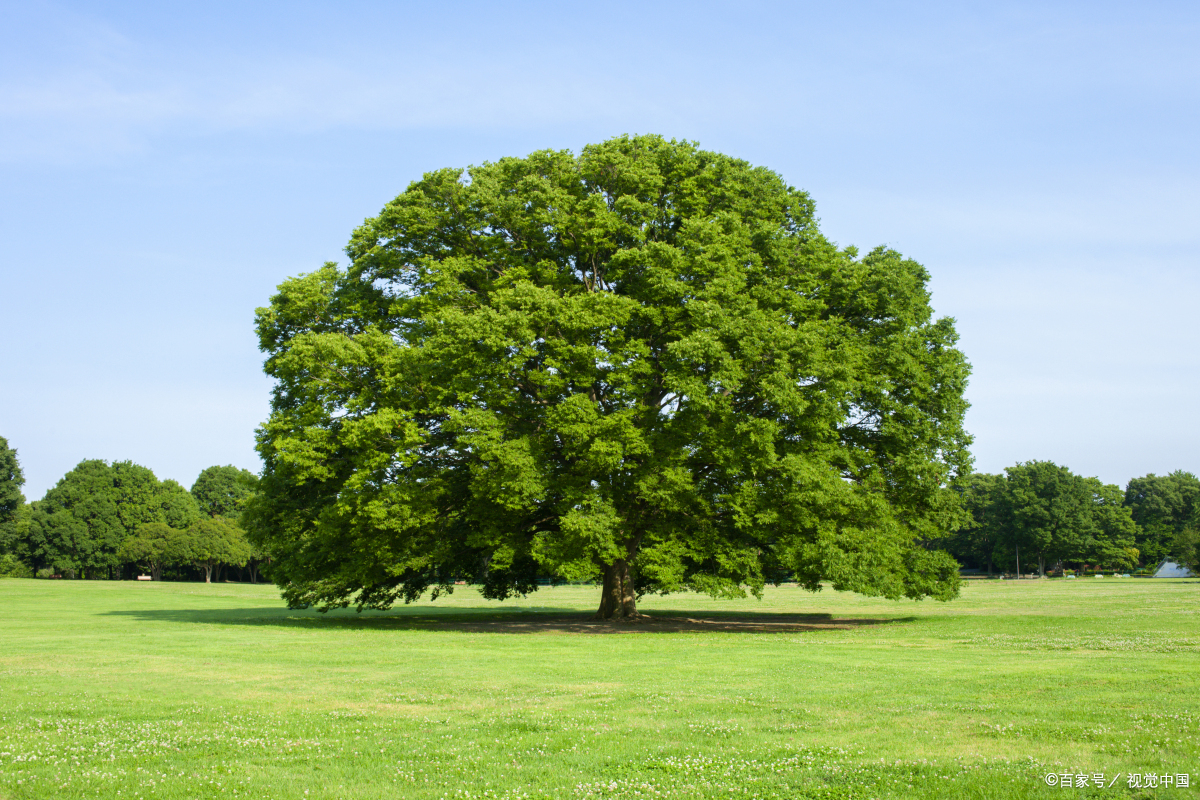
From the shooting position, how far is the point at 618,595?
121 feet

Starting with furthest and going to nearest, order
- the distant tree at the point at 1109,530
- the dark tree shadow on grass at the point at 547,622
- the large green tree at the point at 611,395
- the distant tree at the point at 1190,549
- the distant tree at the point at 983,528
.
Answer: the distant tree at the point at 983,528 < the distant tree at the point at 1109,530 < the distant tree at the point at 1190,549 < the dark tree shadow on grass at the point at 547,622 < the large green tree at the point at 611,395

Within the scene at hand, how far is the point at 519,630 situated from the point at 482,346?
11.3 m

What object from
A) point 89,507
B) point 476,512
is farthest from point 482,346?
point 89,507

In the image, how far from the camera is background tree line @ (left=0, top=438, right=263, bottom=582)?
4395 inches

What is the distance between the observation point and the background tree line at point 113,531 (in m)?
112

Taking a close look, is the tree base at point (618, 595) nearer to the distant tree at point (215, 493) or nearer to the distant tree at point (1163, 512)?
the distant tree at point (215, 493)

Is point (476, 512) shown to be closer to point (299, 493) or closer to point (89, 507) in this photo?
point (299, 493)

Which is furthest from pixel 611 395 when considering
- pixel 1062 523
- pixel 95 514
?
pixel 95 514

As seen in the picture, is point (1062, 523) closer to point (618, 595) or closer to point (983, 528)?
point (983, 528)

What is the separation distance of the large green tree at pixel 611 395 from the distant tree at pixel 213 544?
Answer: 8389 cm

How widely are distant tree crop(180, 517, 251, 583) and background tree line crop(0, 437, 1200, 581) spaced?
13cm

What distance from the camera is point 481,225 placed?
113 feet

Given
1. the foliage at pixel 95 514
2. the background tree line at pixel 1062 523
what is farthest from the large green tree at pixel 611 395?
the foliage at pixel 95 514

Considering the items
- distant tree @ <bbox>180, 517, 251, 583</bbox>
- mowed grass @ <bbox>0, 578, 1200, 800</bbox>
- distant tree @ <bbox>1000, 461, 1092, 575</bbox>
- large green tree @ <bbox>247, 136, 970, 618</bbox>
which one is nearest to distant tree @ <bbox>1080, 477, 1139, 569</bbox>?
distant tree @ <bbox>1000, 461, 1092, 575</bbox>
